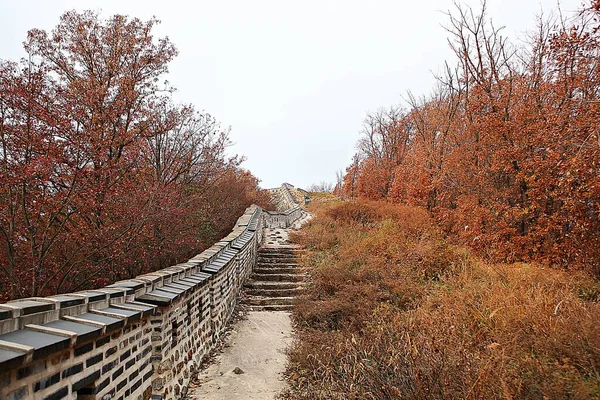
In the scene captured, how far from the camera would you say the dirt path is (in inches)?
184

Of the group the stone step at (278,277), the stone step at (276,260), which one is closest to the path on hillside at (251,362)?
the stone step at (278,277)

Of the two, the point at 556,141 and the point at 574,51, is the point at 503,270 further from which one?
the point at 574,51

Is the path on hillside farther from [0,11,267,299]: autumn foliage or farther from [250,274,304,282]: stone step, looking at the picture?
[0,11,267,299]: autumn foliage

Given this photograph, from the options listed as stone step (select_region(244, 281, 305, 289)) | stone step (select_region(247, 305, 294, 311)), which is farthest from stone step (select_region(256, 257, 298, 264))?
stone step (select_region(247, 305, 294, 311))

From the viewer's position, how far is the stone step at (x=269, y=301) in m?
8.67

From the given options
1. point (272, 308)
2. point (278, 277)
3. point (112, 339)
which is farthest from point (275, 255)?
point (112, 339)

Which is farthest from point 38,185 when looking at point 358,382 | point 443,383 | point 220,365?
point 443,383

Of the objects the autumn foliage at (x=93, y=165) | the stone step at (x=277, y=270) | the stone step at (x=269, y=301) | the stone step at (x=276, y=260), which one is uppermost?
the autumn foliage at (x=93, y=165)

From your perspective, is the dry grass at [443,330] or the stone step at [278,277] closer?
the dry grass at [443,330]

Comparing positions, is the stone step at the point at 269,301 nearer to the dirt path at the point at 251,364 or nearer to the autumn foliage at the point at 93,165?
the dirt path at the point at 251,364

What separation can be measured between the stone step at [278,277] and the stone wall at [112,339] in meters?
4.10

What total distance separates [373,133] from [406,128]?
3.41 metres

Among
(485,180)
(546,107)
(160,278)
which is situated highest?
(546,107)

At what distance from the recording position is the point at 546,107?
866 centimetres
